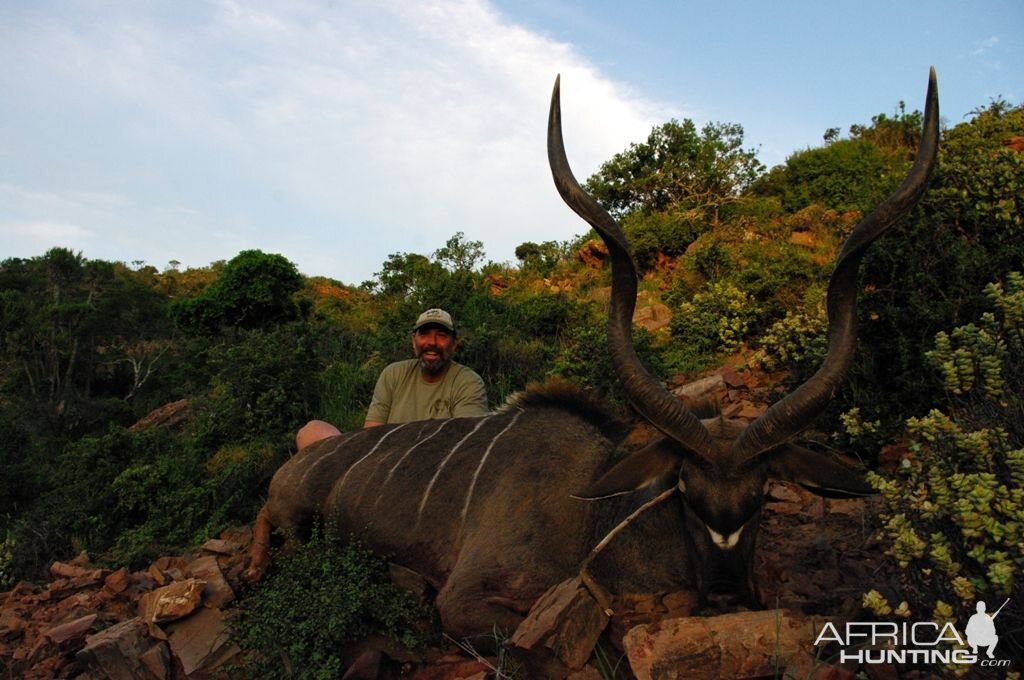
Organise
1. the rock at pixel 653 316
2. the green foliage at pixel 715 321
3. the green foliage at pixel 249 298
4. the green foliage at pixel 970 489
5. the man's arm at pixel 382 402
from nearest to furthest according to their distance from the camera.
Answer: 1. the green foliage at pixel 970 489
2. the man's arm at pixel 382 402
3. the green foliage at pixel 715 321
4. the rock at pixel 653 316
5. the green foliage at pixel 249 298

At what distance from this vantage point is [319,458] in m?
4.53

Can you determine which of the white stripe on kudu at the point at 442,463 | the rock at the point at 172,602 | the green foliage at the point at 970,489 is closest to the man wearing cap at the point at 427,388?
the white stripe on kudu at the point at 442,463

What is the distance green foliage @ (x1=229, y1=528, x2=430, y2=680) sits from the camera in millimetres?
3174

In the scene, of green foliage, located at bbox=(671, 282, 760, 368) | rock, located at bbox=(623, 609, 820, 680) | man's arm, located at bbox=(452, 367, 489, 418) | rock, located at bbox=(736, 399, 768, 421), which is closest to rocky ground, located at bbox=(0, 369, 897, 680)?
rock, located at bbox=(623, 609, 820, 680)

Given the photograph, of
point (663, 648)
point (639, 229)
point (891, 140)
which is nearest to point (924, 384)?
point (663, 648)

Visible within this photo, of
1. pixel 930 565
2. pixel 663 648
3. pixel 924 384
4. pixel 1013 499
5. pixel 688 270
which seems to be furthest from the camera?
pixel 688 270

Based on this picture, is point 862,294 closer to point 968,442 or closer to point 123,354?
point 968,442

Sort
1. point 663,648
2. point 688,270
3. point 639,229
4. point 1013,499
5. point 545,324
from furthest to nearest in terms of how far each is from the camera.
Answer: point 639,229 < point 688,270 < point 545,324 < point 663,648 < point 1013,499

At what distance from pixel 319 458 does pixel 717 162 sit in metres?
16.0

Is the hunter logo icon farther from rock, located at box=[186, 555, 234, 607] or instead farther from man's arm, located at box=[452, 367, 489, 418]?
man's arm, located at box=[452, 367, 489, 418]

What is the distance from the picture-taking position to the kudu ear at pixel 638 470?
289 centimetres

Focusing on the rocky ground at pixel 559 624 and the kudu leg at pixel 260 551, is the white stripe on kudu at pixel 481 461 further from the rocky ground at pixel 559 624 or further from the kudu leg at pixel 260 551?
the kudu leg at pixel 260 551

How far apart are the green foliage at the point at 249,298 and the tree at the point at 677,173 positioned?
897 centimetres

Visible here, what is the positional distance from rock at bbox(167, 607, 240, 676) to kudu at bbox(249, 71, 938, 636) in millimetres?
454
